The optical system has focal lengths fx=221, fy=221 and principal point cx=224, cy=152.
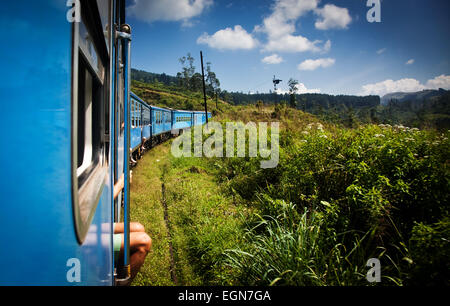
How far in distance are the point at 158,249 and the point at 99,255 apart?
2.77 m

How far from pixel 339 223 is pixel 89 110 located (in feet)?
9.89

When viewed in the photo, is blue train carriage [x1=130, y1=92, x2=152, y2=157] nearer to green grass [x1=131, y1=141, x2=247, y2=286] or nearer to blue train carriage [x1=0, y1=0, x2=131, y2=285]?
green grass [x1=131, y1=141, x2=247, y2=286]

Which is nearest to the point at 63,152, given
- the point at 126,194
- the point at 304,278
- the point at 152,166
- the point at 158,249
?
the point at 126,194

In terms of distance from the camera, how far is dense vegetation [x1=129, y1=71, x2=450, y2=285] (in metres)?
2.16

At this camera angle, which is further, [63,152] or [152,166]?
[152,166]

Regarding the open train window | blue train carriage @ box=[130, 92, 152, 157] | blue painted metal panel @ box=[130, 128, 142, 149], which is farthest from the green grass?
the open train window

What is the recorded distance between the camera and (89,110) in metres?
1.57

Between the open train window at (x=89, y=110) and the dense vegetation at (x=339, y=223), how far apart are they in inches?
75.3

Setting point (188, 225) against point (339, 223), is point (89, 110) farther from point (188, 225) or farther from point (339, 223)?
point (188, 225)

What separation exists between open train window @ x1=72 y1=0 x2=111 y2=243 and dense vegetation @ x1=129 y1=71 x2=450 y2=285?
1.91 m

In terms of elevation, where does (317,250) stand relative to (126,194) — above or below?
below

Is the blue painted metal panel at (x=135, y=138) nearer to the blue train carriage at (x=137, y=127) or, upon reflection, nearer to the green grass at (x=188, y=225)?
the blue train carriage at (x=137, y=127)
